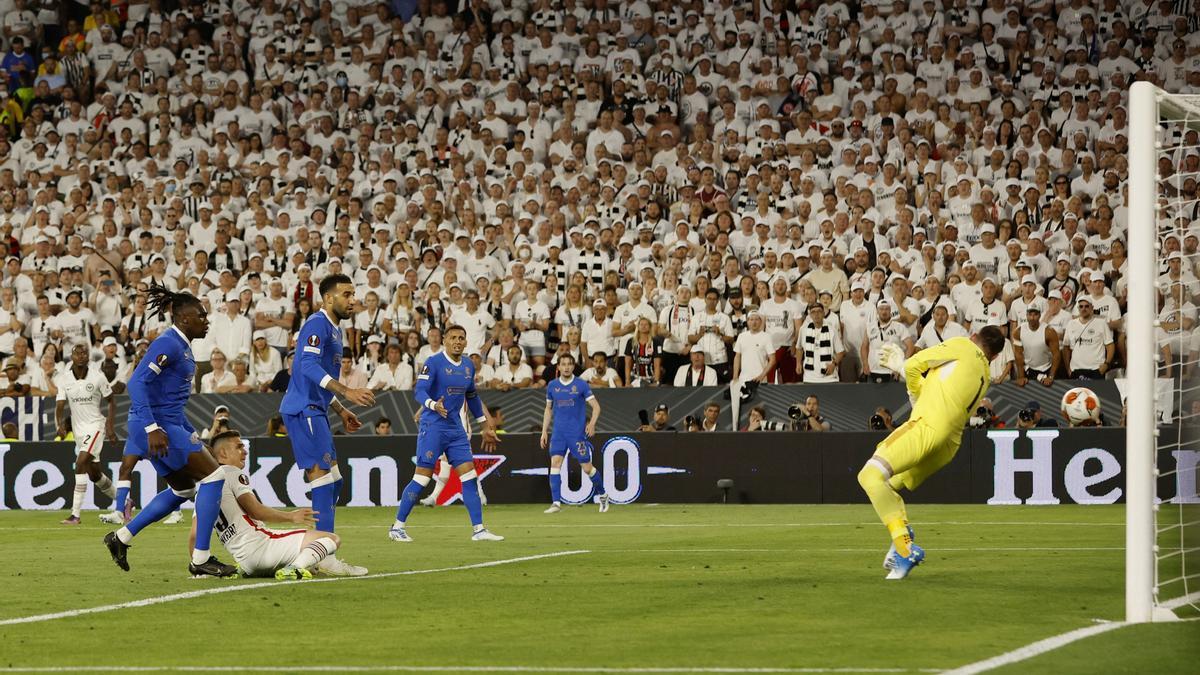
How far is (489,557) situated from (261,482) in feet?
35.3

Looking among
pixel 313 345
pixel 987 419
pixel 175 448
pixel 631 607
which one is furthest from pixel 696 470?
pixel 631 607

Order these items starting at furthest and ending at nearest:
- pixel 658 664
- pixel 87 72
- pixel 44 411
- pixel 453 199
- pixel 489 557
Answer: pixel 87 72 → pixel 453 199 → pixel 44 411 → pixel 489 557 → pixel 658 664

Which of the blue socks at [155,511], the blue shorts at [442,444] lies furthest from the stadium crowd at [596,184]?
the blue socks at [155,511]

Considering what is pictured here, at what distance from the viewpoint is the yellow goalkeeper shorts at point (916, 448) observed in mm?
11738

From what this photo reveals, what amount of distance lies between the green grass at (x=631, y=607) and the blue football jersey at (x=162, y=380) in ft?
4.30

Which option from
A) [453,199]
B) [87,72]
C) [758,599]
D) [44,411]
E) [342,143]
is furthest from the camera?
[87,72]

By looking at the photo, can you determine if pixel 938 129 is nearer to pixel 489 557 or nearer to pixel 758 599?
pixel 489 557

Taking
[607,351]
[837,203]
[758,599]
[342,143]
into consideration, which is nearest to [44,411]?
[342,143]

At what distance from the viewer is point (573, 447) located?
23578mm

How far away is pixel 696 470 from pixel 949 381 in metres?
12.2

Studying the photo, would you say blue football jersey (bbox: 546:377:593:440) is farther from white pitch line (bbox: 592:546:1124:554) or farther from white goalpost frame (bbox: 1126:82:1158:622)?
white goalpost frame (bbox: 1126:82:1158:622)

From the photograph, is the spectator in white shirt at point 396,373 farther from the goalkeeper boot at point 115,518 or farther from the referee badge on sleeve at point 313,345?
the referee badge on sleeve at point 313,345

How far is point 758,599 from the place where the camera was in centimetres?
1077

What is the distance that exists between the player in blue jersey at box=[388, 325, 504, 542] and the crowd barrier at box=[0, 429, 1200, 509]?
5745 millimetres
